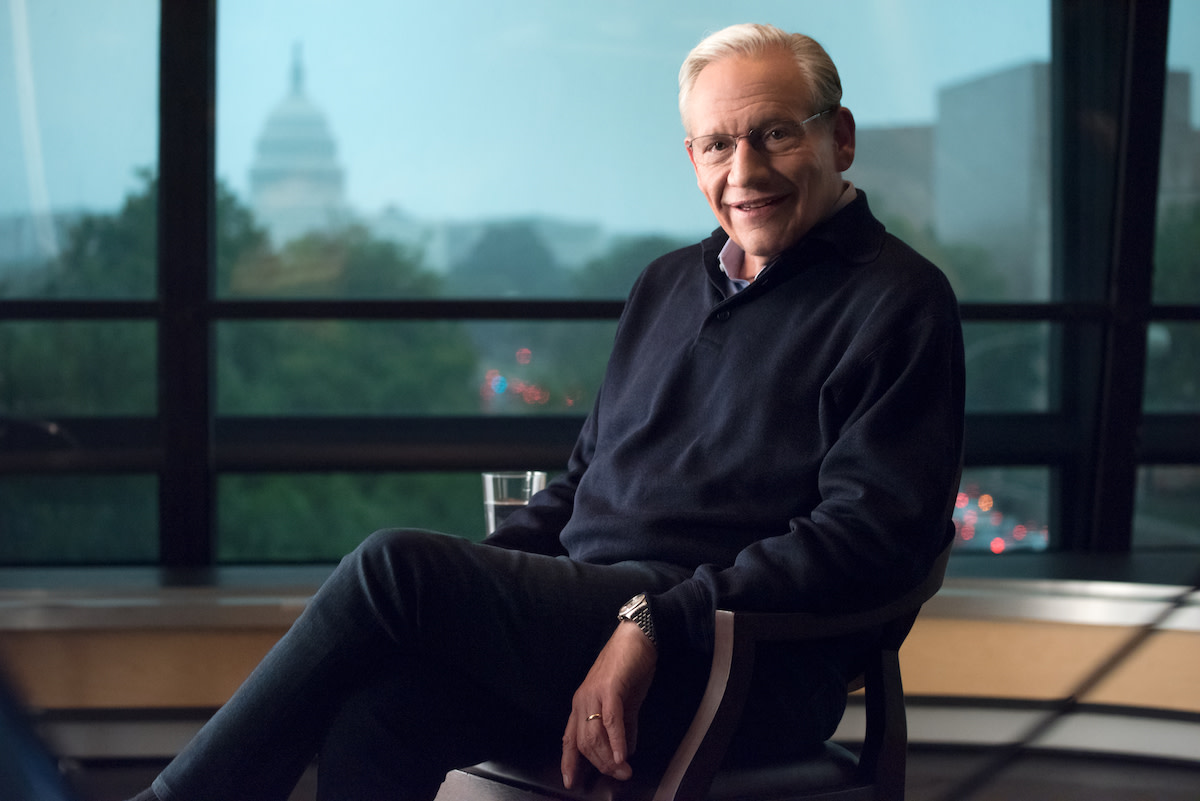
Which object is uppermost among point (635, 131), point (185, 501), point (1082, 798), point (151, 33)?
point (151, 33)

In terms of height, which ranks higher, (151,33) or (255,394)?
(151,33)

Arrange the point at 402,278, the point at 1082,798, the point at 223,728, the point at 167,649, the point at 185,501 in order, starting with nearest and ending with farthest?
the point at 223,728 → the point at 1082,798 → the point at 167,649 → the point at 185,501 → the point at 402,278

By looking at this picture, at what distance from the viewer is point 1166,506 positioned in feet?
11.6

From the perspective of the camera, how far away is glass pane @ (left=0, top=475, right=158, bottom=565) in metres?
3.30

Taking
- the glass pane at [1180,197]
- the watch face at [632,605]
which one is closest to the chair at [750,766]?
the watch face at [632,605]

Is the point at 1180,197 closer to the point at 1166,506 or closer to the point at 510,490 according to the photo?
the point at 1166,506

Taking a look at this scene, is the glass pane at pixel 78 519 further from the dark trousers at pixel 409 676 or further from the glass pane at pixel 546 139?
the dark trousers at pixel 409 676

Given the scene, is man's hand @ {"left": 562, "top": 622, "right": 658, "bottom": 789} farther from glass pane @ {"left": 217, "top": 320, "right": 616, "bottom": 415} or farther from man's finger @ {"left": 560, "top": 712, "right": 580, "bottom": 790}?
glass pane @ {"left": 217, "top": 320, "right": 616, "bottom": 415}

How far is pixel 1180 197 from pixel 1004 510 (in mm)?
1228

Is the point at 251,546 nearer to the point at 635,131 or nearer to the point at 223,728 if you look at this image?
the point at 635,131

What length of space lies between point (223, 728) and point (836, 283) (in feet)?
3.39

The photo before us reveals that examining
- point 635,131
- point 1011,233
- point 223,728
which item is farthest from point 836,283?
point 1011,233

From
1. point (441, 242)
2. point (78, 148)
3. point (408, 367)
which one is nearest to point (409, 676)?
point (408, 367)

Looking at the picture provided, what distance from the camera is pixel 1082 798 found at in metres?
2.54
